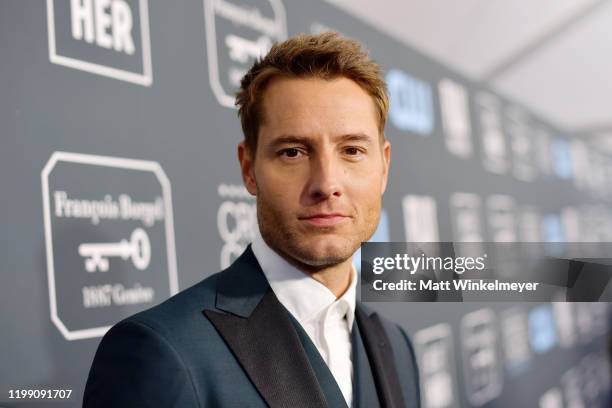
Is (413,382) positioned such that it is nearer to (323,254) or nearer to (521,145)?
(323,254)

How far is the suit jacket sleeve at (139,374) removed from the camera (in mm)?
749

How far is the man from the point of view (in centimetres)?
82

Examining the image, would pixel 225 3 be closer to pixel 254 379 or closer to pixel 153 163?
pixel 153 163

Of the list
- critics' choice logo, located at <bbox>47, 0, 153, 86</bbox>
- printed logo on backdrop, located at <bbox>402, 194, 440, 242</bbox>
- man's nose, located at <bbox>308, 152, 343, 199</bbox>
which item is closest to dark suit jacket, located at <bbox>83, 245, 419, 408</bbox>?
man's nose, located at <bbox>308, 152, 343, 199</bbox>

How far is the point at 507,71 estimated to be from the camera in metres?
2.76

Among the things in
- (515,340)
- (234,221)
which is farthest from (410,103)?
(515,340)

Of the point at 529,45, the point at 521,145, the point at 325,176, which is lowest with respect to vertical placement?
the point at 325,176

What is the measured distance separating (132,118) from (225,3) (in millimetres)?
414

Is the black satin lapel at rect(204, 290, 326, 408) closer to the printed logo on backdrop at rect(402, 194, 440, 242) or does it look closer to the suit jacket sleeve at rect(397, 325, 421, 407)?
the suit jacket sleeve at rect(397, 325, 421, 407)

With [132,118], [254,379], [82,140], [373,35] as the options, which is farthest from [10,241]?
[373,35]

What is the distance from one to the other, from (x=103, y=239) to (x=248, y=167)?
0.33 metres

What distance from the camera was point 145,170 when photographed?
1.27 meters

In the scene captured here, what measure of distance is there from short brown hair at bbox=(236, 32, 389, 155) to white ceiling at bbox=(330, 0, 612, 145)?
1285 mm

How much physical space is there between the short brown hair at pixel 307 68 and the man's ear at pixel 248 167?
0.01 m
